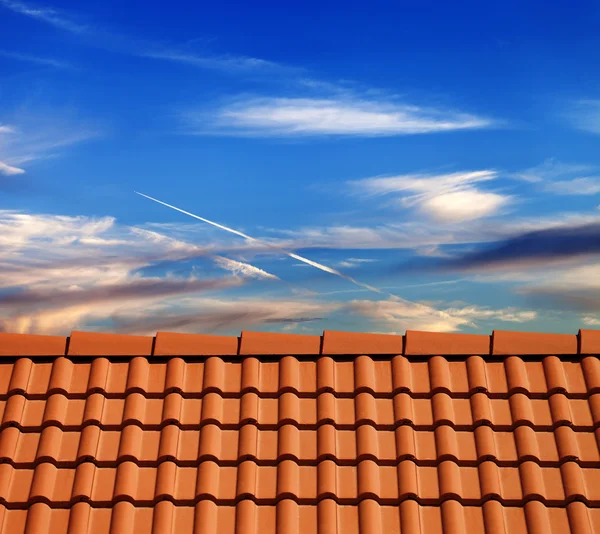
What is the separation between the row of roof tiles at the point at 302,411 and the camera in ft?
28.8

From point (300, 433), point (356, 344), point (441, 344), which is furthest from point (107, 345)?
point (441, 344)

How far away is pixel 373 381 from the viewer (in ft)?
30.5

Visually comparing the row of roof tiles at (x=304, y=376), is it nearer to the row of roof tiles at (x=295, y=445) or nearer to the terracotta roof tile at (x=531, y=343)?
the terracotta roof tile at (x=531, y=343)

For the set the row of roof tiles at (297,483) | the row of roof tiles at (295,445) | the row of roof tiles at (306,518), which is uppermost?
the row of roof tiles at (295,445)

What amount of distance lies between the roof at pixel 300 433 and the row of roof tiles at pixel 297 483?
15 mm

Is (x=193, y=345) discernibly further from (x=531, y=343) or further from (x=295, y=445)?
(x=531, y=343)

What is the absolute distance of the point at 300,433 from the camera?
28.5 feet

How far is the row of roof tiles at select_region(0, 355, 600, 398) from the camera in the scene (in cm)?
920

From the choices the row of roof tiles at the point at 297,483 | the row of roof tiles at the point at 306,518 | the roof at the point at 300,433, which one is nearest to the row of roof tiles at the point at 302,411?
the roof at the point at 300,433

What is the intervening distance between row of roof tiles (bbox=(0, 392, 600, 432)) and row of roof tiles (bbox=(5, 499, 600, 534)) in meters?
0.99

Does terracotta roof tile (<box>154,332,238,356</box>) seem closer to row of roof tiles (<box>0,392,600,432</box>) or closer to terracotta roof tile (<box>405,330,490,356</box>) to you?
row of roof tiles (<box>0,392,600,432</box>)

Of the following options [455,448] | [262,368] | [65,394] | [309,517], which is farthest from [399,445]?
[65,394]

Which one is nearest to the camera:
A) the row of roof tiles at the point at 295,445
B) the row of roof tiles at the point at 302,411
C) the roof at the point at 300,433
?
the roof at the point at 300,433

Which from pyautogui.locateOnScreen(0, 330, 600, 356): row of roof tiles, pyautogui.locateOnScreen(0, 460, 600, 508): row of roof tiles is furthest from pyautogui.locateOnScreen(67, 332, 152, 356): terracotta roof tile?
pyautogui.locateOnScreen(0, 460, 600, 508): row of roof tiles
